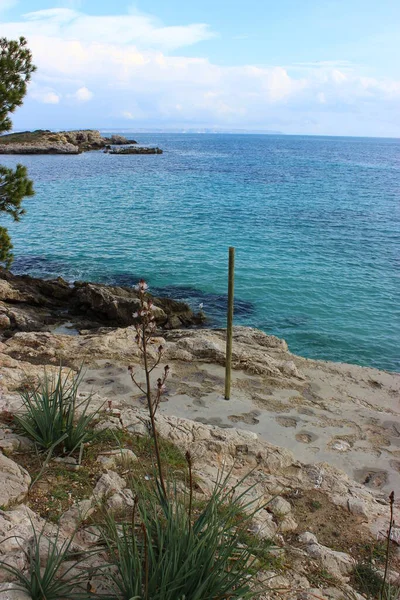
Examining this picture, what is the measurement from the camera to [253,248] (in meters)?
23.5

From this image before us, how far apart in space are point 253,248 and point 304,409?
15.7 meters

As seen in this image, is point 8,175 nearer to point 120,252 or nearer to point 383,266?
point 120,252

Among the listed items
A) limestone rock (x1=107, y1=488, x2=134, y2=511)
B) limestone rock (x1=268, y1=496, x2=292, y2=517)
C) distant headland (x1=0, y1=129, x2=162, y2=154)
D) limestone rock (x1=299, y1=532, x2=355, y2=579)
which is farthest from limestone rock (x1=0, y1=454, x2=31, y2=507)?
distant headland (x1=0, y1=129, x2=162, y2=154)

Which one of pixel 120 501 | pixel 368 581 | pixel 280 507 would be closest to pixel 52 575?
pixel 120 501

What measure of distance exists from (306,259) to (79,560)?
19.6 meters

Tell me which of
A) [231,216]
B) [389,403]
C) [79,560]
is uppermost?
[231,216]

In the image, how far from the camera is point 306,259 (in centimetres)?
2152

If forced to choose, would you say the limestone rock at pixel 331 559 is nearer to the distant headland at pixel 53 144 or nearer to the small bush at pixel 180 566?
the small bush at pixel 180 566

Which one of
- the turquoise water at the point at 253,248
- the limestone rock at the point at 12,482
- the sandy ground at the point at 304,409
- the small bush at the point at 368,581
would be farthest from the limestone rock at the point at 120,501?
the turquoise water at the point at 253,248

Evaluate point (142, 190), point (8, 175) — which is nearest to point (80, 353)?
point (8, 175)

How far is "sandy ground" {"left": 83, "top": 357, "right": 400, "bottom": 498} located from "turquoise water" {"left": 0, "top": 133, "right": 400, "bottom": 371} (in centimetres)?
348

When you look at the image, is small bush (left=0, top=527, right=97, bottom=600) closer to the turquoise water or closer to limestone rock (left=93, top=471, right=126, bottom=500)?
limestone rock (left=93, top=471, right=126, bottom=500)

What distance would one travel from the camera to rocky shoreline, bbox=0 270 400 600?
3869mm

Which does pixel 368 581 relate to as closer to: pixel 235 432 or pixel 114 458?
pixel 114 458
